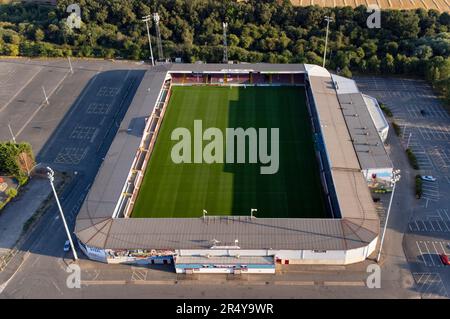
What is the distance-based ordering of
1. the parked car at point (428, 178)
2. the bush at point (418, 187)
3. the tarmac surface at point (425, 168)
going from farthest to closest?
the parked car at point (428, 178), the bush at point (418, 187), the tarmac surface at point (425, 168)

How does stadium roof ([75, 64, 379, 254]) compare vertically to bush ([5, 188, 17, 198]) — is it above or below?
above

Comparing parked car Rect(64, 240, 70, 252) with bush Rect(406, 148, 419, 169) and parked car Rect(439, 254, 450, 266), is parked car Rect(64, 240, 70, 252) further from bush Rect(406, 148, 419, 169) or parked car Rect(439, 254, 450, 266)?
bush Rect(406, 148, 419, 169)

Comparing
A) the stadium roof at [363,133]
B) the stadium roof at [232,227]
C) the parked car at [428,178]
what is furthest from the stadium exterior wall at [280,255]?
the parked car at [428,178]

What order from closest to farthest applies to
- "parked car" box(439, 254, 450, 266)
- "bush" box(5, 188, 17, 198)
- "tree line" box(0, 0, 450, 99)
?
"parked car" box(439, 254, 450, 266)
"bush" box(5, 188, 17, 198)
"tree line" box(0, 0, 450, 99)

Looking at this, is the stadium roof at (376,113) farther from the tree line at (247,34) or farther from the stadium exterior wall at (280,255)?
the stadium exterior wall at (280,255)

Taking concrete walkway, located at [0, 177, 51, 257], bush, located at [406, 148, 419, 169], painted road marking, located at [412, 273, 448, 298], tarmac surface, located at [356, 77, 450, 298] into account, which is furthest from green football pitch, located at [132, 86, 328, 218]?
bush, located at [406, 148, 419, 169]

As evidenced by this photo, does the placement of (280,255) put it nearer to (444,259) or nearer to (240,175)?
(240,175)
